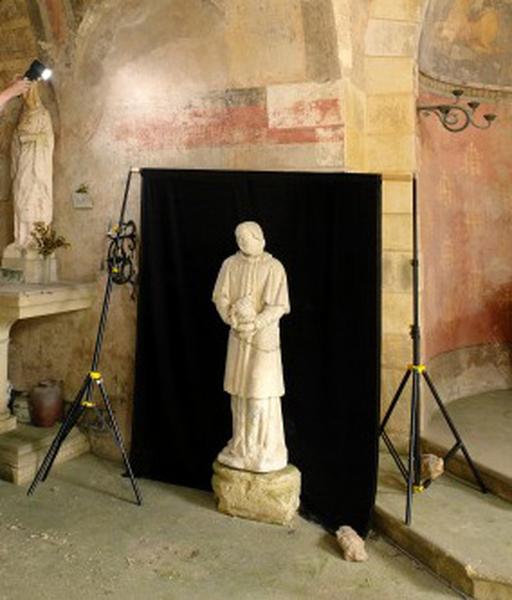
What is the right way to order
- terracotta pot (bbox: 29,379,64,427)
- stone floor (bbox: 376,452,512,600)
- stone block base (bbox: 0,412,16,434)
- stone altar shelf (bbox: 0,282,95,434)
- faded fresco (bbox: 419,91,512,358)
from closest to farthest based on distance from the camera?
stone floor (bbox: 376,452,512,600), stone altar shelf (bbox: 0,282,95,434), stone block base (bbox: 0,412,16,434), terracotta pot (bbox: 29,379,64,427), faded fresco (bbox: 419,91,512,358)

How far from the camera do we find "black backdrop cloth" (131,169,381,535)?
12.6ft

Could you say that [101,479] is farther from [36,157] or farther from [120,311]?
[36,157]

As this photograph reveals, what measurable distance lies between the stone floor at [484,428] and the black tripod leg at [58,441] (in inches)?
106

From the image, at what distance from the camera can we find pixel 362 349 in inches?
152

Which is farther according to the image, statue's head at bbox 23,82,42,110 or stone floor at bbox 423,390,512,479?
statue's head at bbox 23,82,42,110

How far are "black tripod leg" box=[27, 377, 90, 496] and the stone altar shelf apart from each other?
69cm

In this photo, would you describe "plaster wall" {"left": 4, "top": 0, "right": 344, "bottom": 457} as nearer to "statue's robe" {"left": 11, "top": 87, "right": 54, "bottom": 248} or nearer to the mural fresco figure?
"statue's robe" {"left": 11, "top": 87, "right": 54, "bottom": 248}

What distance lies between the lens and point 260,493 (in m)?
3.79

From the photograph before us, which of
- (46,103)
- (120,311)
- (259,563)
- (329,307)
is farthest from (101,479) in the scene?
(46,103)

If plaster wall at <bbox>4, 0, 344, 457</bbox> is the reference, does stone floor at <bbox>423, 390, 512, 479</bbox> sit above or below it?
below

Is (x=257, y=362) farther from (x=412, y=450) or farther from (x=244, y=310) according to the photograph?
(x=412, y=450)

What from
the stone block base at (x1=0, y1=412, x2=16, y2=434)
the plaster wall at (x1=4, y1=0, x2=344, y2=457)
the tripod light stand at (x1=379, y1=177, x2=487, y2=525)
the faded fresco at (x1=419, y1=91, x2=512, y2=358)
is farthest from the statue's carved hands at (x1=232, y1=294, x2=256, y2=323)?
the stone block base at (x1=0, y1=412, x2=16, y2=434)

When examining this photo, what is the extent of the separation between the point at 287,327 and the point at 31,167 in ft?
8.70

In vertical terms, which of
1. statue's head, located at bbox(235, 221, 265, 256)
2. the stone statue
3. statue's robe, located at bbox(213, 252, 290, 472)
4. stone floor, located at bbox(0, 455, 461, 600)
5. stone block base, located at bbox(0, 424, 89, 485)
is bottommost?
stone floor, located at bbox(0, 455, 461, 600)
